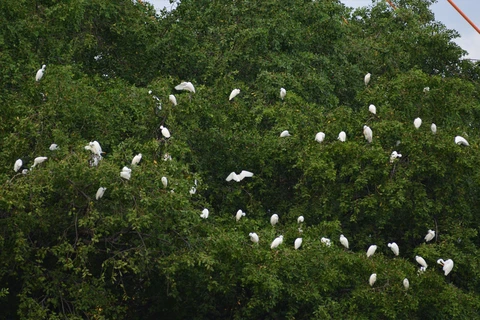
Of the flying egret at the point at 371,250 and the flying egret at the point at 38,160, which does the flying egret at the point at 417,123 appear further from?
the flying egret at the point at 38,160

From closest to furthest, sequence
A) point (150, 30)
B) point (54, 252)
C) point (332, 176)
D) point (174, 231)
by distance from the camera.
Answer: point (54, 252) < point (174, 231) < point (332, 176) < point (150, 30)

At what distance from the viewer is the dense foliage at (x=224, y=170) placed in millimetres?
9172

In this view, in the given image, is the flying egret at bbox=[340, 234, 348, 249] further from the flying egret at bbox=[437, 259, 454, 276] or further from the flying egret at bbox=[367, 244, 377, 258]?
the flying egret at bbox=[437, 259, 454, 276]

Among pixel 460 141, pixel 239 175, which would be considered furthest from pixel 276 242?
pixel 460 141

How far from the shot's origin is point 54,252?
891 centimetres

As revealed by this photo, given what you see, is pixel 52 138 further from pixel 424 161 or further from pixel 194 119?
pixel 424 161

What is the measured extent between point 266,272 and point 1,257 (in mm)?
2226

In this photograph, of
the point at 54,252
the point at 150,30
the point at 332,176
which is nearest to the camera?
the point at 54,252

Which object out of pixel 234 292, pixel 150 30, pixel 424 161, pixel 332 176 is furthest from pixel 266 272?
pixel 150 30

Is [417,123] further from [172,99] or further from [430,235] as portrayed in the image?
[172,99]

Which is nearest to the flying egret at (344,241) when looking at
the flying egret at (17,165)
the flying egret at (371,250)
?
the flying egret at (371,250)

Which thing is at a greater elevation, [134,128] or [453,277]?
[134,128]

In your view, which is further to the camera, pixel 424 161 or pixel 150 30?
pixel 150 30

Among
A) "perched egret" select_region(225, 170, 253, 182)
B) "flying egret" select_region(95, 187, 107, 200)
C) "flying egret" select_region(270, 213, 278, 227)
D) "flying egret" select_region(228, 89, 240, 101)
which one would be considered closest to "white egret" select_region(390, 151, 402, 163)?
"flying egret" select_region(270, 213, 278, 227)
